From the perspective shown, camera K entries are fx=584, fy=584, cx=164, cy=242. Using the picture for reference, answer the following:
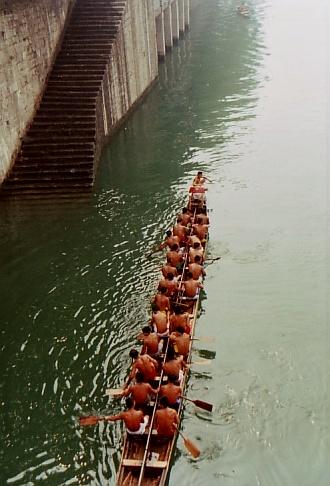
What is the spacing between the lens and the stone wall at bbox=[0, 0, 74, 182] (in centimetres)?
1895

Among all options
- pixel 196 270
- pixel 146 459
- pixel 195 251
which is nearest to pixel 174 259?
pixel 195 251

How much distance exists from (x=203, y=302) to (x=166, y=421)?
5006 mm

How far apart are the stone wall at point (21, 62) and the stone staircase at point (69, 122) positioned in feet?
1.59

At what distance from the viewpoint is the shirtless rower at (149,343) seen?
38.5ft

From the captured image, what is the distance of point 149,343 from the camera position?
11.8 metres

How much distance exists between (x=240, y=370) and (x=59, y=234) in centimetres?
782

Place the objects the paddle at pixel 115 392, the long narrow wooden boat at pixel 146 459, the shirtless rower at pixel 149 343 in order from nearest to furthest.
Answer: the long narrow wooden boat at pixel 146 459 → the paddle at pixel 115 392 → the shirtless rower at pixel 149 343

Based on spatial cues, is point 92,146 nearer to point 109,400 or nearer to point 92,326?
point 92,326

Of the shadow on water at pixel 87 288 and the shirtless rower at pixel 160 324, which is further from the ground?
the shirtless rower at pixel 160 324

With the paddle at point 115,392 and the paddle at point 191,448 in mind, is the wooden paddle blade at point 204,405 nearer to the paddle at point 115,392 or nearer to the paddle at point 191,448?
the paddle at point 191,448

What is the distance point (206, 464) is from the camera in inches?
401

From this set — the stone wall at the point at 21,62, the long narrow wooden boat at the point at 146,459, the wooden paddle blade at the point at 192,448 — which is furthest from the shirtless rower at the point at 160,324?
the stone wall at the point at 21,62

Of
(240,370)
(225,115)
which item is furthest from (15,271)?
(225,115)

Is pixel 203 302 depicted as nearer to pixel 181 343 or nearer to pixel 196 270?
pixel 196 270
